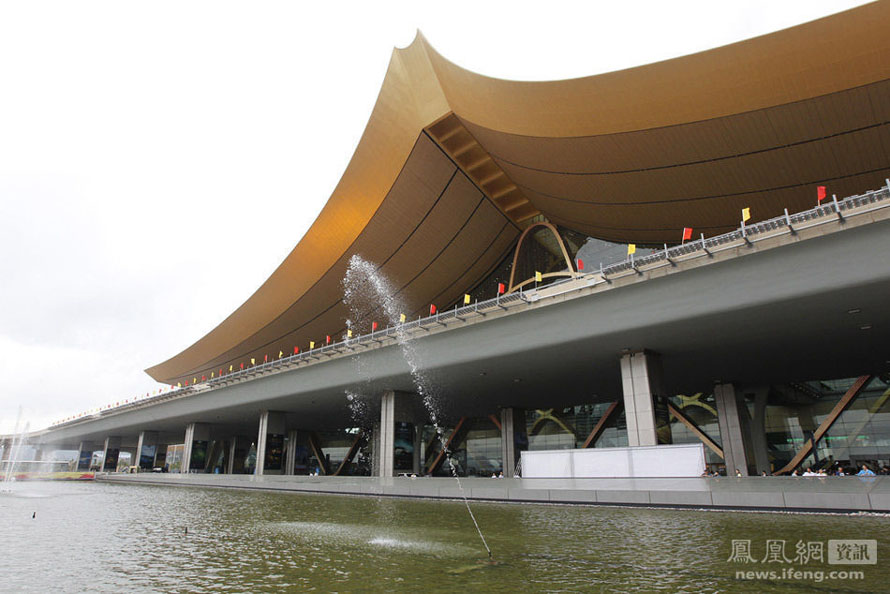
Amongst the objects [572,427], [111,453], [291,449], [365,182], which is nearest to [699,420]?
[572,427]

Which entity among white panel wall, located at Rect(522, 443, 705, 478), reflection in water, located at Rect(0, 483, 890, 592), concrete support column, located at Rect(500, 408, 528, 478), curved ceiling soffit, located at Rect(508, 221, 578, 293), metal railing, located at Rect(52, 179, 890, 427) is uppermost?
curved ceiling soffit, located at Rect(508, 221, 578, 293)

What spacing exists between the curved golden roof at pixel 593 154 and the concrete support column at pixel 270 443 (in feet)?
19.6

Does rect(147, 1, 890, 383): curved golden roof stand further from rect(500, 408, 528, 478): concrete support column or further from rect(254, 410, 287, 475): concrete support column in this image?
rect(500, 408, 528, 478): concrete support column

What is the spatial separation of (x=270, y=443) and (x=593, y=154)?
2281 centimetres

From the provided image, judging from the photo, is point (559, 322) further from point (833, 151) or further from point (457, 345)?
point (833, 151)

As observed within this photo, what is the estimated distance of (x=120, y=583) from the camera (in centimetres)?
393

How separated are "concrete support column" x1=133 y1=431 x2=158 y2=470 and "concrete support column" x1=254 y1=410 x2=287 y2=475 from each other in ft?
59.6

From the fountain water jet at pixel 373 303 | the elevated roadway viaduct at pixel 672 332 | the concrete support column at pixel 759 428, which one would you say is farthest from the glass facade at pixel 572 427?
the concrete support column at pixel 759 428

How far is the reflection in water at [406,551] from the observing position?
3869 mm

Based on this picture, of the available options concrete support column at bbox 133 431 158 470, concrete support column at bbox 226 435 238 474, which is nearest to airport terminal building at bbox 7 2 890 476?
concrete support column at bbox 133 431 158 470

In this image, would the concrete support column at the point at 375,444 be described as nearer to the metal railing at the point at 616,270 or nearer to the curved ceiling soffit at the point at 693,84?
the metal railing at the point at 616,270

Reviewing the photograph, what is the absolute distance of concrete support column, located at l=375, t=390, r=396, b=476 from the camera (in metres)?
23.1

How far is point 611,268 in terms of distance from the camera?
15055 millimetres

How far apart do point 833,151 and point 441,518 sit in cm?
1655
